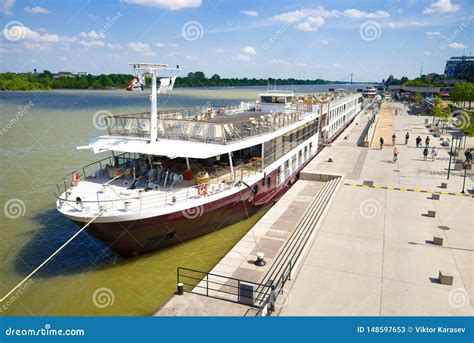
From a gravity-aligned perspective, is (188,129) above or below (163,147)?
above

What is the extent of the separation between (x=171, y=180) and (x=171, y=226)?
2.48 meters

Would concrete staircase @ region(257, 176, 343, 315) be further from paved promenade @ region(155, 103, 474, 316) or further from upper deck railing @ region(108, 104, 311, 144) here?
upper deck railing @ region(108, 104, 311, 144)

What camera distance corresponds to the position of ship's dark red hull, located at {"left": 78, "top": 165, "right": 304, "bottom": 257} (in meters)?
13.0

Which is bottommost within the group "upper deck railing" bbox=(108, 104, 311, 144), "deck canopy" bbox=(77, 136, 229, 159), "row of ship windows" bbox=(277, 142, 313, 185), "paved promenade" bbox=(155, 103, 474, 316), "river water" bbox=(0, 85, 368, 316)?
"river water" bbox=(0, 85, 368, 316)

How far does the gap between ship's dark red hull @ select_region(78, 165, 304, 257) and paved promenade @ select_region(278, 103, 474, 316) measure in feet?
12.6

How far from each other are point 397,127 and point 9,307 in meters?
49.0

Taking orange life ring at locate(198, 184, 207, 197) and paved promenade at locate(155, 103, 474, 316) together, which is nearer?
paved promenade at locate(155, 103, 474, 316)

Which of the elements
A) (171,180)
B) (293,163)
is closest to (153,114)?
(171,180)

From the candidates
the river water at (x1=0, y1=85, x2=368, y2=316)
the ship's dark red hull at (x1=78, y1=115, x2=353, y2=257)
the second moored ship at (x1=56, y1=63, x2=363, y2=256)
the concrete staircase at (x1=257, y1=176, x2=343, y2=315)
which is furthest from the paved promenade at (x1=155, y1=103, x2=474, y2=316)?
the river water at (x1=0, y1=85, x2=368, y2=316)

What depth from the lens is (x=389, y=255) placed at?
42.4ft

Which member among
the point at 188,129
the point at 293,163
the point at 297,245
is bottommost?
the point at 297,245

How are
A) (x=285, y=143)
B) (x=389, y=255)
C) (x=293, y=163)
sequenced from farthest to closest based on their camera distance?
(x=293, y=163), (x=285, y=143), (x=389, y=255)

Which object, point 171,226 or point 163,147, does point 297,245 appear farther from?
point 163,147

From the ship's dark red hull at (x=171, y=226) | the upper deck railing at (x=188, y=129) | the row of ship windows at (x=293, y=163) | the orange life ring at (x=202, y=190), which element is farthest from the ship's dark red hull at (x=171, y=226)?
the row of ship windows at (x=293, y=163)
